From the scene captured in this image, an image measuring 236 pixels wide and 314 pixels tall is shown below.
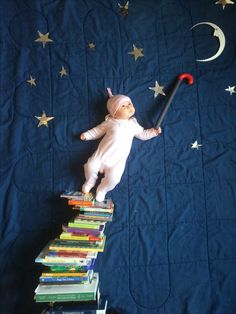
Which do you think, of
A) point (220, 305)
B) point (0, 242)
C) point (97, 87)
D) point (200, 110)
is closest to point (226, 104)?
point (200, 110)

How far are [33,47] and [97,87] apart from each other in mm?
346

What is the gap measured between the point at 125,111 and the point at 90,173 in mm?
284

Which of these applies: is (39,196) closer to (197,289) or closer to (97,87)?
(97,87)

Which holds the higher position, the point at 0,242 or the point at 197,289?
the point at 0,242

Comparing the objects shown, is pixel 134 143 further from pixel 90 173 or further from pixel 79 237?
pixel 79 237

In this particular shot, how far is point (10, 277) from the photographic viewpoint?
1.06 metres

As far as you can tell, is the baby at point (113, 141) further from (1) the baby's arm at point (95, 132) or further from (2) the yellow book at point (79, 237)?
(2) the yellow book at point (79, 237)

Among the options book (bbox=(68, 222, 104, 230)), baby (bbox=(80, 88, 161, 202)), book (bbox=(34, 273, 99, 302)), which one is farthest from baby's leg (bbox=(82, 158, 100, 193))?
book (bbox=(34, 273, 99, 302))

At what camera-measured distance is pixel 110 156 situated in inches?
40.9

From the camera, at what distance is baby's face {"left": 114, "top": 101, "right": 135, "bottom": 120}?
1.06m

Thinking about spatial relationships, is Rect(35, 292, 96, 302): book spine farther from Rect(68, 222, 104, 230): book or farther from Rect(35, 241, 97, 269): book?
Rect(68, 222, 104, 230): book

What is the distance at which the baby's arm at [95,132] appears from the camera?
109 centimetres

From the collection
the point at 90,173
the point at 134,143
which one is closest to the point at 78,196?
the point at 90,173

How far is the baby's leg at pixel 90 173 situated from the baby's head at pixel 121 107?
21cm
